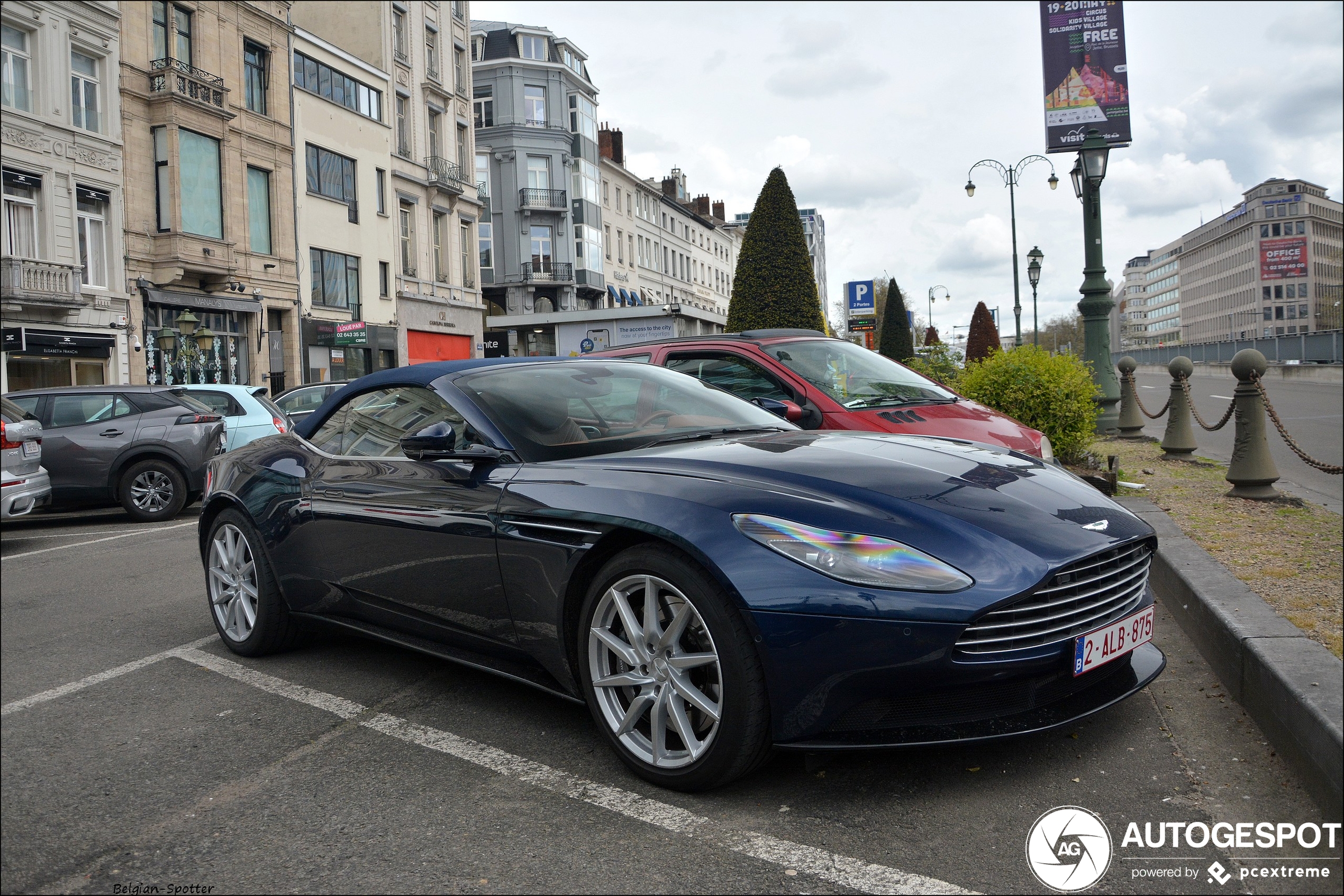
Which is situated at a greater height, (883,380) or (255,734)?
(883,380)

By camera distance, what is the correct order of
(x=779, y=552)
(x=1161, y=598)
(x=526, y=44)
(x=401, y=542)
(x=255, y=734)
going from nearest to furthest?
1. (x=779, y=552)
2. (x=255, y=734)
3. (x=401, y=542)
4. (x=1161, y=598)
5. (x=526, y=44)

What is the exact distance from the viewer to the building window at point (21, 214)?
2205cm

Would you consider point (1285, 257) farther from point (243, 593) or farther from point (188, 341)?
point (243, 593)

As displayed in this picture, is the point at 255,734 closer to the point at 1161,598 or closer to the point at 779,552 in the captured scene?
the point at 779,552

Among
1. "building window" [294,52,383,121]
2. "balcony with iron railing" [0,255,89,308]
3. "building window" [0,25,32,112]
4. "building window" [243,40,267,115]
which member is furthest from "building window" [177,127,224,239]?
"building window" [294,52,383,121]

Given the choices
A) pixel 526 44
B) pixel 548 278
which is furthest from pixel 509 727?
pixel 526 44

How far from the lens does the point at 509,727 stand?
12.3 ft

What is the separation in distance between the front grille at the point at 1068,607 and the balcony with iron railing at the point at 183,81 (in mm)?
28524

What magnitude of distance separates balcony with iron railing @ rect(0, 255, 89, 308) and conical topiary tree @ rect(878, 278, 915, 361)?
25896mm

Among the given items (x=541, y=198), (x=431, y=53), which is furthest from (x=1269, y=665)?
(x=541, y=198)

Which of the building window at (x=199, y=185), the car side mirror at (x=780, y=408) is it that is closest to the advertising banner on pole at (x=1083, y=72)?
the car side mirror at (x=780, y=408)

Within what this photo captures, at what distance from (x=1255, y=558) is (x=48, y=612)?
6.14 metres

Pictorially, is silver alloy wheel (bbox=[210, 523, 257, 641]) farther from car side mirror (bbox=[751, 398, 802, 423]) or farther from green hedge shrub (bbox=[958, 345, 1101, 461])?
green hedge shrub (bbox=[958, 345, 1101, 461])

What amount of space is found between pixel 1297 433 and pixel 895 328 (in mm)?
25402
